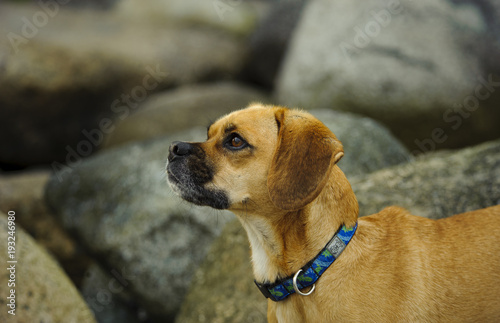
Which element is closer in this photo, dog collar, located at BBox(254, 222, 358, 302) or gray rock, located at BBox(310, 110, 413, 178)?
dog collar, located at BBox(254, 222, 358, 302)

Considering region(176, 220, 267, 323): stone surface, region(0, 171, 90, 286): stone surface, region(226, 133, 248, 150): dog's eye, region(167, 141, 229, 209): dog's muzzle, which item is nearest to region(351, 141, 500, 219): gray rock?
region(176, 220, 267, 323): stone surface

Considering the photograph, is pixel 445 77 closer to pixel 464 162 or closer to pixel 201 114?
pixel 464 162

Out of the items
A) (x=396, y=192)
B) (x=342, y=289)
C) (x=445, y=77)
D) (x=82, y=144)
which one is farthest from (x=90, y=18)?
(x=342, y=289)

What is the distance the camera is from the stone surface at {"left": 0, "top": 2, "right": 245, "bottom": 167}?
10.0m

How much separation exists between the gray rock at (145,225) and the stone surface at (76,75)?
4229 mm

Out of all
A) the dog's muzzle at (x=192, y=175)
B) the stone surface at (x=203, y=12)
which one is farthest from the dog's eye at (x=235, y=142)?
the stone surface at (x=203, y=12)

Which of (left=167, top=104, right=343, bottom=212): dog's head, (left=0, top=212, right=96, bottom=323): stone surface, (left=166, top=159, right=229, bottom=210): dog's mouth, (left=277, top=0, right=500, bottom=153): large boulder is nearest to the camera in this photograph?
(left=167, top=104, right=343, bottom=212): dog's head

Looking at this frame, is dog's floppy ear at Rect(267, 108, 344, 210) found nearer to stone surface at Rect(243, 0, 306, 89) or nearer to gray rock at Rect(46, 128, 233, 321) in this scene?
gray rock at Rect(46, 128, 233, 321)

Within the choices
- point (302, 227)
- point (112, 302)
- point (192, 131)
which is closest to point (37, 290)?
point (112, 302)

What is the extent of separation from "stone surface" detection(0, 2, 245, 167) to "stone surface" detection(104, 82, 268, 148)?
2.11m

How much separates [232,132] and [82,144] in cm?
838

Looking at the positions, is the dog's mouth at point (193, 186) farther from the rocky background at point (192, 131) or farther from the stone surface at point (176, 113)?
the stone surface at point (176, 113)

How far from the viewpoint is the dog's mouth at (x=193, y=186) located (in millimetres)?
3336

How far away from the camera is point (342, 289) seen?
9.92 feet
